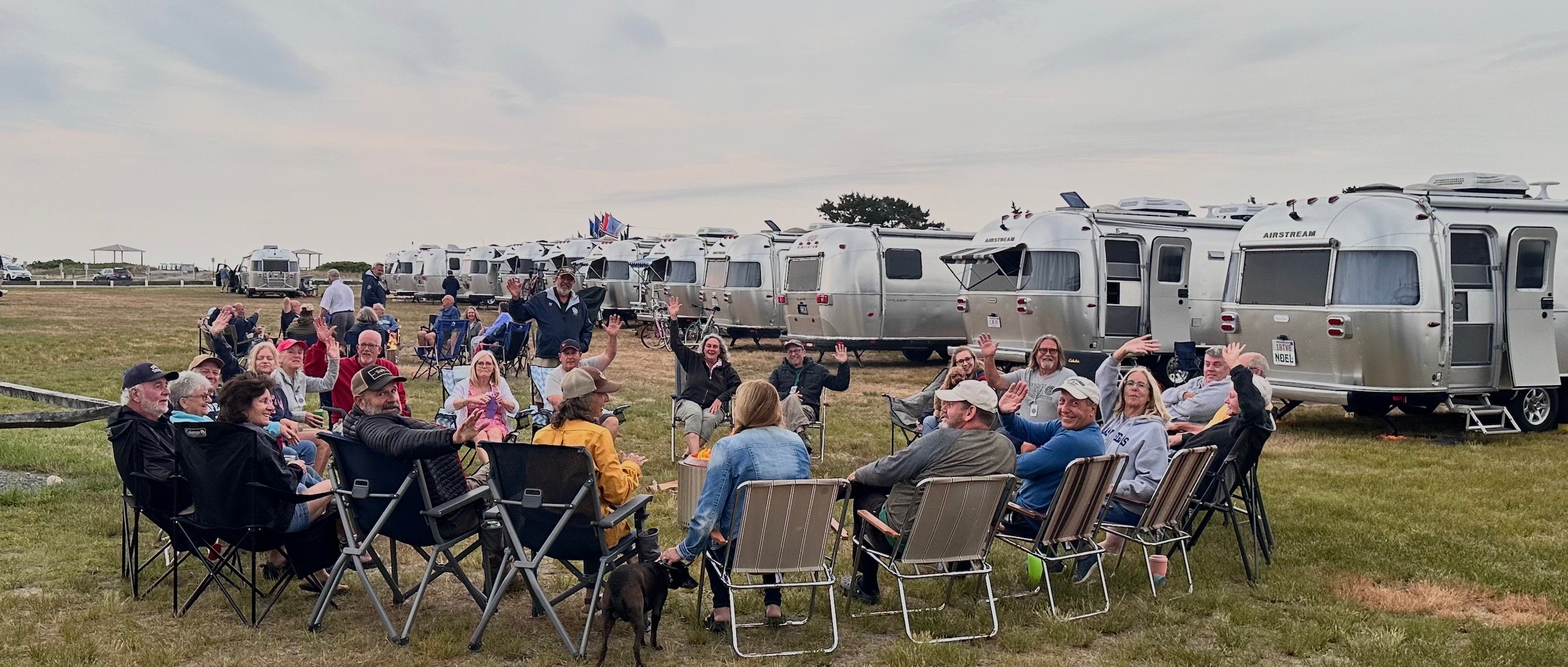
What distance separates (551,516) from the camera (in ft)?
16.3

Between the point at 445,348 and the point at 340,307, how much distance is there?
5.17 feet

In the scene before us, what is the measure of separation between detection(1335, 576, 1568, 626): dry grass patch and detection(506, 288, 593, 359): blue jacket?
277 inches

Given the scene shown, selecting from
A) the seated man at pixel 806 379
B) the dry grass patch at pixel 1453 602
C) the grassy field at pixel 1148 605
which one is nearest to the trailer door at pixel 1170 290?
the grassy field at pixel 1148 605

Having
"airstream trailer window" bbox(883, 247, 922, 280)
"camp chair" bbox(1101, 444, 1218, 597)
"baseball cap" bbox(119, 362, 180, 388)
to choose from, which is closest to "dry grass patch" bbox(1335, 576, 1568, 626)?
"camp chair" bbox(1101, 444, 1218, 597)

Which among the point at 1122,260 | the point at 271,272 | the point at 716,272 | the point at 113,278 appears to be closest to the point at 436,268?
the point at 271,272

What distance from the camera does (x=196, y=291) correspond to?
53.4m

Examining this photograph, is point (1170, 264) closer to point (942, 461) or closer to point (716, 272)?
point (716, 272)

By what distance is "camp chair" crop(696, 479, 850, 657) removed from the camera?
15.9 ft

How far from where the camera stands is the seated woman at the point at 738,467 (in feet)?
16.5

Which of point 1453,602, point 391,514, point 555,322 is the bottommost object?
point 1453,602

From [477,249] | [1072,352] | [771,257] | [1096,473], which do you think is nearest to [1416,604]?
[1096,473]

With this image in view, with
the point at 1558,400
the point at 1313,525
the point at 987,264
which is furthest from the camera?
the point at 987,264

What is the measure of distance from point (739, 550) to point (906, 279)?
1377 cm

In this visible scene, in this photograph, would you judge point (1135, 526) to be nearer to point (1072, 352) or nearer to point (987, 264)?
point (1072, 352)
